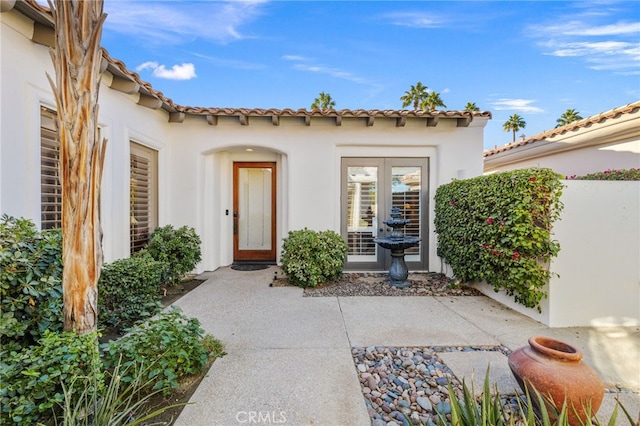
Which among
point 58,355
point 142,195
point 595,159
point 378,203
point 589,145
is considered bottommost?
point 58,355

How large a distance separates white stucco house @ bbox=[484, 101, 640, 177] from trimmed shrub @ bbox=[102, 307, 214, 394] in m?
8.35

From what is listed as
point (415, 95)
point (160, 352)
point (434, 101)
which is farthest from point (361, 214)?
point (415, 95)

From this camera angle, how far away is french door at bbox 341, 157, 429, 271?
275 inches

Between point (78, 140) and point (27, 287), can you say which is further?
point (27, 287)

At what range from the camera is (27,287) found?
2.19m

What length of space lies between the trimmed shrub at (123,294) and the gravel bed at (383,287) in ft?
8.95

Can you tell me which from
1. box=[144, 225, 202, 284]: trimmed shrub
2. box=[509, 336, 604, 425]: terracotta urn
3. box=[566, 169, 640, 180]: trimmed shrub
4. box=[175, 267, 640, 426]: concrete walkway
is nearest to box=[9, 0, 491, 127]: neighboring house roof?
box=[566, 169, 640, 180]: trimmed shrub

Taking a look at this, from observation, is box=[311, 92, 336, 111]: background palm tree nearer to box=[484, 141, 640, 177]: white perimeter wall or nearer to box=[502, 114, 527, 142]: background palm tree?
box=[484, 141, 640, 177]: white perimeter wall

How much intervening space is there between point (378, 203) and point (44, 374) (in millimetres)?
6218

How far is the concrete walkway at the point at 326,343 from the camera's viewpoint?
2273mm

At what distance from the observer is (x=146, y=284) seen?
14.4 feet

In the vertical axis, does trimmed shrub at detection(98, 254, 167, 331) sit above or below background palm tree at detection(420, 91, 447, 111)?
below

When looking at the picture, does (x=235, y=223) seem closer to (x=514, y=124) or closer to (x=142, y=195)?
(x=142, y=195)

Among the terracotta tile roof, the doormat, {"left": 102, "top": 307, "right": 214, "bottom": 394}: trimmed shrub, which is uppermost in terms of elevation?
the terracotta tile roof
